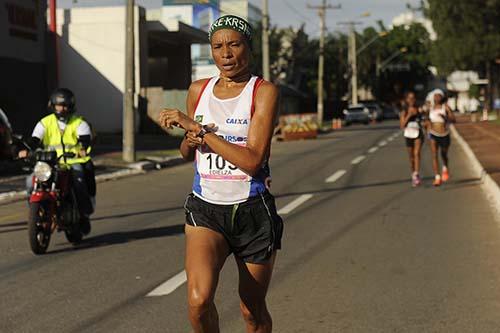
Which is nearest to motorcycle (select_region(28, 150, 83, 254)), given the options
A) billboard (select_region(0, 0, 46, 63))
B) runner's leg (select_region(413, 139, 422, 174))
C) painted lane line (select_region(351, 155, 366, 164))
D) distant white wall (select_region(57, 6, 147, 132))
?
runner's leg (select_region(413, 139, 422, 174))

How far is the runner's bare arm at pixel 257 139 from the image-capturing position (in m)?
4.25

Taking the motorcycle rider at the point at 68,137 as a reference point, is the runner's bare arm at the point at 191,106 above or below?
above

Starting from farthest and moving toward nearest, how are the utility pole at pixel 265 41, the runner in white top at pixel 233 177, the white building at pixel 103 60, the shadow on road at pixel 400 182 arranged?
the white building at pixel 103 60 < the utility pole at pixel 265 41 < the shadow on road at pixel 400 182 < the runner in white top at pixel 233 177

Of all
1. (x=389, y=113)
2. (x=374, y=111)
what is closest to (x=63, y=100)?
(x=374, y=111)

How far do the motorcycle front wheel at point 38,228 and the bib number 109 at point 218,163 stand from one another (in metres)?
5.12

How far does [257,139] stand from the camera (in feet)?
14.3

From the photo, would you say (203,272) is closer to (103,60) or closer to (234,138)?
(234,138)

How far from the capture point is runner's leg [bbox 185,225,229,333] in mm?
4234

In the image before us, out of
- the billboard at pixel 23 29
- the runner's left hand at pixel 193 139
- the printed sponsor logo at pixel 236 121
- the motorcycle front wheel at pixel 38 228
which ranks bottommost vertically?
the motorcycle front wheel at pixel 38 228

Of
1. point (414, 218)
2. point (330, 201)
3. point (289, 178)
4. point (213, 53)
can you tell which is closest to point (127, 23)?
point (289, 178)

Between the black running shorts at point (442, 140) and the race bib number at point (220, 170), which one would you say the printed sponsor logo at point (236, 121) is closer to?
the race bib number at point (220, 170)

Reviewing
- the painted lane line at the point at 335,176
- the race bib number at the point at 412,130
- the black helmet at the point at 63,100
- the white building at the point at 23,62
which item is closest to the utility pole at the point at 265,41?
the white building at the point at 23,62

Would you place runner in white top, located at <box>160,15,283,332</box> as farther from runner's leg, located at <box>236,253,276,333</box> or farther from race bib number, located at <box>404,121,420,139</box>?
race bib number, located at <box>404,121,420,139</box>

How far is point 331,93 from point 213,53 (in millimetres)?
89915
